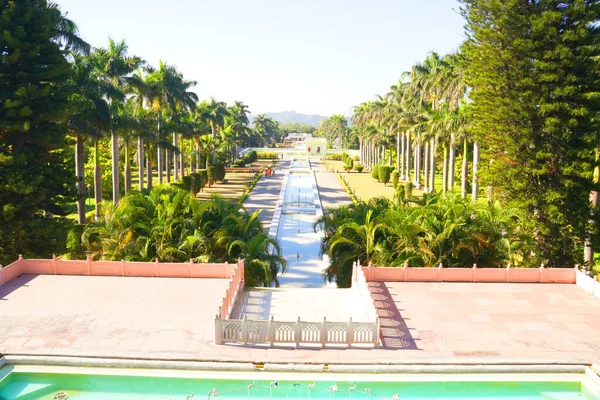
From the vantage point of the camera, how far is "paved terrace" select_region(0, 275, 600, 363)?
1332cm

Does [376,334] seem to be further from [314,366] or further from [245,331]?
[245,331]

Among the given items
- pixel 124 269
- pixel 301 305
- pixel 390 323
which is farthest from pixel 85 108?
pixel 390 323

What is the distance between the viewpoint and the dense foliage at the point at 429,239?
2003 centimetres

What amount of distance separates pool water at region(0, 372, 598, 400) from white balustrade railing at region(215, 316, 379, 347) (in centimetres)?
149

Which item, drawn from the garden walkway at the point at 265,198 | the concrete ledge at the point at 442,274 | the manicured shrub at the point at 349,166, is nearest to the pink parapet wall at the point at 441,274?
the concrete ledge at the point at 442,274

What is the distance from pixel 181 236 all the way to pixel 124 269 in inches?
89.7

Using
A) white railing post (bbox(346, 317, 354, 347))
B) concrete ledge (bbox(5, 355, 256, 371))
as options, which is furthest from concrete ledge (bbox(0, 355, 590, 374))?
white railing post (bbox(346, 317, 354, 347))

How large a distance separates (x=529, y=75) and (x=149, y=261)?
702 inches

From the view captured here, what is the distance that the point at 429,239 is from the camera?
2005 centimetres

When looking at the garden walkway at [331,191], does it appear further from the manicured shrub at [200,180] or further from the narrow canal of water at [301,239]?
the manicured shrub at [200,180]

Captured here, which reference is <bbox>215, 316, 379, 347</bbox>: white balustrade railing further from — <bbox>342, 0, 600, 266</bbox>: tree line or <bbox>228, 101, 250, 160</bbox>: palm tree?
<bbox>228, 101, 250, 160</bbox>: palm tree

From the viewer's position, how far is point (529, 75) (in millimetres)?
24172

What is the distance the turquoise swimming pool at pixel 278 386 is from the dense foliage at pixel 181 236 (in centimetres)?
676

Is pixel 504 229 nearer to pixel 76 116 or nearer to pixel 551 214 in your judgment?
pixel 551 214
